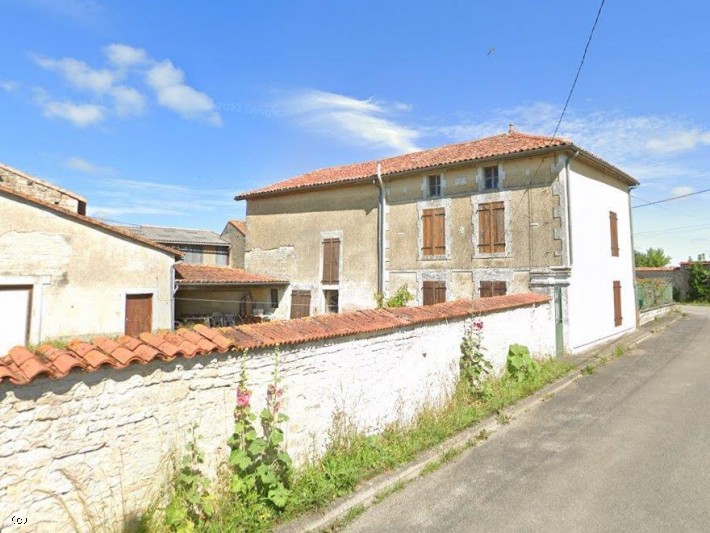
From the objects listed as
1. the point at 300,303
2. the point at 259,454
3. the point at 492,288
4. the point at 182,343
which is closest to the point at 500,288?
the point at 492,288

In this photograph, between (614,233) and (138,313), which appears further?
(614,233)

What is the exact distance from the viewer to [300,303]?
1720cm

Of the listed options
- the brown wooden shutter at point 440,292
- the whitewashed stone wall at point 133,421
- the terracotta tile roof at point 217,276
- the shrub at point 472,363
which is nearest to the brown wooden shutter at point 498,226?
the brown wooden shutter at point 440,292

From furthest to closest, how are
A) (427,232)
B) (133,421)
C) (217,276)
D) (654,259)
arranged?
(654,259)
(217,276)
(427,232)
(133,421)

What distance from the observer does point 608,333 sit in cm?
1310

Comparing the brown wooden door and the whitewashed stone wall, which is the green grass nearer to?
the whitewashed stone wall

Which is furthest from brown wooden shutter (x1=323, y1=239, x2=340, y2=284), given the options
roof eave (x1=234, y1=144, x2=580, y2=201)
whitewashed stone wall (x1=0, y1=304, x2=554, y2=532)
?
whitewashed stone wall (x1=0, y1=304, x2=554, y2=532)

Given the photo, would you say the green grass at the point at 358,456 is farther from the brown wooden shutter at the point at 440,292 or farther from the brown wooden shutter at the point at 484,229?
the brown wooden shutter at the point at 440,292

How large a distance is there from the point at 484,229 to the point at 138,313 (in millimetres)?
10829

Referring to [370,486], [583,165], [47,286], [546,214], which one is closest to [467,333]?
[370,486]

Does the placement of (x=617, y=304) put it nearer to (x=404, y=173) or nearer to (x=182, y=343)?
(x=404, y=173)

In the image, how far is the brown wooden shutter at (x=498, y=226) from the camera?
12.4 meters

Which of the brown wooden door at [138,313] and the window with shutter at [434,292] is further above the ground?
the window with shutter at [434,292]

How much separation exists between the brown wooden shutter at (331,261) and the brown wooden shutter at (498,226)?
6.01 metres
